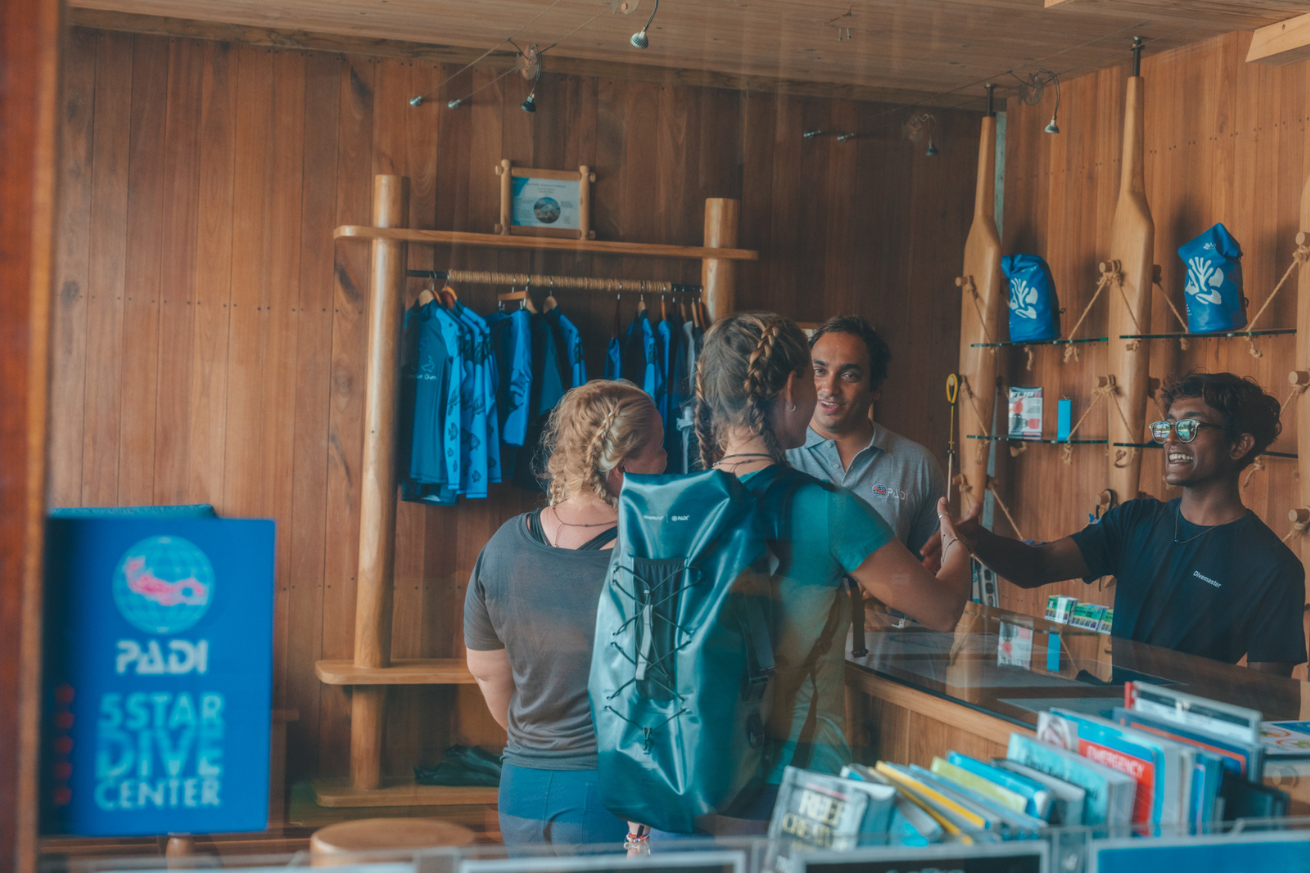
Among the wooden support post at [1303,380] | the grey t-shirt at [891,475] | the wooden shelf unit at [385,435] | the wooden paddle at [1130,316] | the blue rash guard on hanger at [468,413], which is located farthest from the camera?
the wooden paddle at [1130,316]

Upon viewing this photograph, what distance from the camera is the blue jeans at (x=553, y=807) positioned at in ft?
3.92

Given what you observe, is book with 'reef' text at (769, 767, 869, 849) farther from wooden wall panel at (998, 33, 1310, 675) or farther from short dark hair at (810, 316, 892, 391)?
wooden wall panel at (998, 33, 1310, 675)

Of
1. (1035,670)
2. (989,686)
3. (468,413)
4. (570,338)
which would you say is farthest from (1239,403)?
(468,413)

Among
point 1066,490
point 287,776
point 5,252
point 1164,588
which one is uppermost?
point 5,252

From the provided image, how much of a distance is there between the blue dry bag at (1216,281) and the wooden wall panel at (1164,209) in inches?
1.1

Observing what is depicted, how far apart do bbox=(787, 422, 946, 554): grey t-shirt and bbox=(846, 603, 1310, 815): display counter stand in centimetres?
14

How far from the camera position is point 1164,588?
180 centimetres

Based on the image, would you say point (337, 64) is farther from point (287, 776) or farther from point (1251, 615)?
point (1251, 615)

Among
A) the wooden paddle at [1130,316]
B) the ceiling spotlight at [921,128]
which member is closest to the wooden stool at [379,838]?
the ceiling spotlight at [921,128]

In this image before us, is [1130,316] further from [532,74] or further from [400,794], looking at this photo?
[400,794]

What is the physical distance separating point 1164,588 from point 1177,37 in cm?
108

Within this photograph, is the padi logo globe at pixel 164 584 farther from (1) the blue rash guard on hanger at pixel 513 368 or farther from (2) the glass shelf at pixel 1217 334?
(2) the glass shelf at pixel 1217 334

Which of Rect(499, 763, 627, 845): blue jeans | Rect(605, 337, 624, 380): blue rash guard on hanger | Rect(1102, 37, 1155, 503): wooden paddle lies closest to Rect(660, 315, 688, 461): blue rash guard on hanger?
Rect(605, 337, 624, 380): blue rash guard on hanger

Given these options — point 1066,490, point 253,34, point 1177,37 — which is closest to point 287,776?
point 253,34
